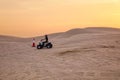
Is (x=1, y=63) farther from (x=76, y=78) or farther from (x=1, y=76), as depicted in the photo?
(x=76, y=78)

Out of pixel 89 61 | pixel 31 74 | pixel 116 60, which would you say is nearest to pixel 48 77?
pixel 31 74

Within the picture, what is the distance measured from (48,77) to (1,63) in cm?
695

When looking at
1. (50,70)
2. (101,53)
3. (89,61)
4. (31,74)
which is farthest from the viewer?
(101,53)

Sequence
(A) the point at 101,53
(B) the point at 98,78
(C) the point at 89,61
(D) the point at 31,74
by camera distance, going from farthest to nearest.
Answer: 1. (A) the point at 101,53
2. (C) the point at 89,61
3. (D) the point at 31,74
4. (B) the point at 98,78

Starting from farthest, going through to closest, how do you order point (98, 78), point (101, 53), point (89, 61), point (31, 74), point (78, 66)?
point (101, 53)
point (89, 61)
point (78, 66)
point (31, 74)
point (98, 78)

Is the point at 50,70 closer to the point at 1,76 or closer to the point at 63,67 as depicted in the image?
the point at 63,67

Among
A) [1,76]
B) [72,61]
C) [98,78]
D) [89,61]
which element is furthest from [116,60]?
[1,76]

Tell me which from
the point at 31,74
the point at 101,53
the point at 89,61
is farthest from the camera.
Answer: the point at 101,53

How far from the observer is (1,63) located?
783 inches

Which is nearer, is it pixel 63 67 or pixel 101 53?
pixel 63 67

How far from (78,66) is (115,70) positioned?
8.14 ft

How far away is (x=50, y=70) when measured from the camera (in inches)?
625

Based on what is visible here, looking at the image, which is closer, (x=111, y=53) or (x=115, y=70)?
(x=115, y=70)

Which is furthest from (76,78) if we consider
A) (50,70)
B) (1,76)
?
(1,76)
